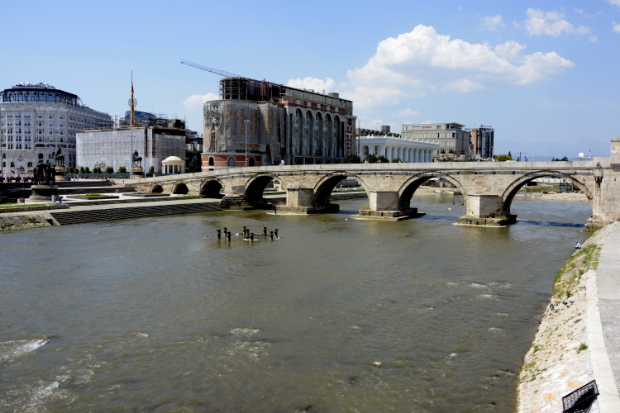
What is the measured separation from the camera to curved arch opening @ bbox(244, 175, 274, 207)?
5297 centimetres

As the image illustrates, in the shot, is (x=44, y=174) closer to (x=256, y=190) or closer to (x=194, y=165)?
(x=256, y=190)

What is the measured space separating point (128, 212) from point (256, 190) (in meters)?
17.2

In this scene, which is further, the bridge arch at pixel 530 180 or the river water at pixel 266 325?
the bridge arch at pixel 530 180

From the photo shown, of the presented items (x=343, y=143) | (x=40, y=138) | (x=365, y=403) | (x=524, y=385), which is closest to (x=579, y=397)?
(x=524, y=385)

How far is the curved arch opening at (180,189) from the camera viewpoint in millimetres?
58906

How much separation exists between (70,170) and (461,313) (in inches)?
3677

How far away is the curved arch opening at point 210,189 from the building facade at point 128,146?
32277mm

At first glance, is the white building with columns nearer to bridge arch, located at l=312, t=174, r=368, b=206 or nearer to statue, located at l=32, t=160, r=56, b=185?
bridge arch, located at l=312, t=174, r=368, b=206

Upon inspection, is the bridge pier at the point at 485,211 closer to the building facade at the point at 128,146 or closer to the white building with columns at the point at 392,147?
the building facade at the point at 128,146

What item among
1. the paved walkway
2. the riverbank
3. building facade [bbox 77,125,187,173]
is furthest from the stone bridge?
building facade [bbox 77,125,187,173]

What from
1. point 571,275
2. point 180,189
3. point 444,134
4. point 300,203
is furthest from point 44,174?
point 444,134

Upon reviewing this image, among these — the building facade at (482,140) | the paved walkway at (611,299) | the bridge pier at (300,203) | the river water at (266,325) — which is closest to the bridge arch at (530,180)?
the river water at (266,325)

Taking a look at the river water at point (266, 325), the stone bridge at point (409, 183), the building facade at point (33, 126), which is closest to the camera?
the river water at point (266, 325)

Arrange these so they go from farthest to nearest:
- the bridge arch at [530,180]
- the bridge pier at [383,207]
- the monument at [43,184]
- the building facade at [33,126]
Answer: the building facade at [33,126]
the bridge pier at [383,207]
the monument at [43,184]
the bridge arch at [530,180]
